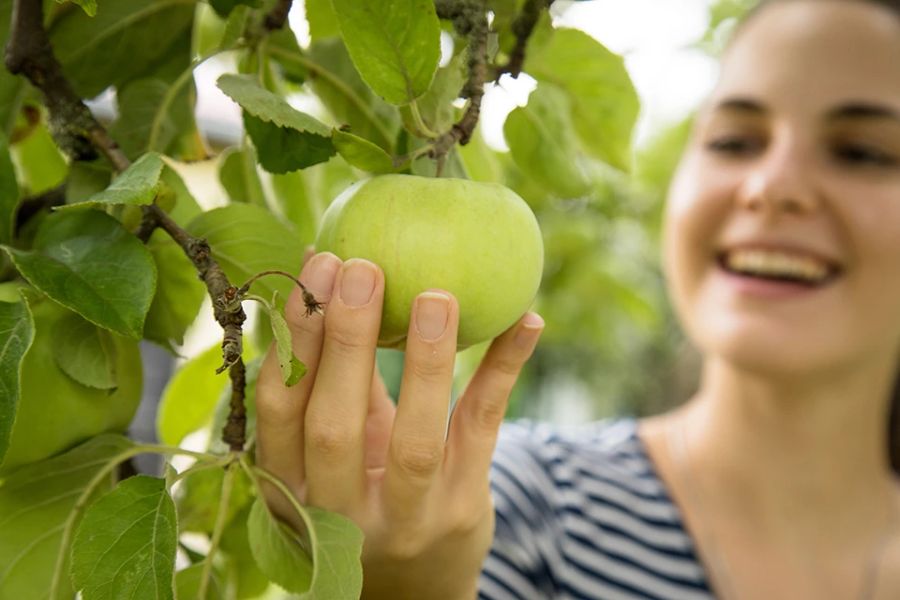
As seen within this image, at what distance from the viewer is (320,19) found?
45 cm

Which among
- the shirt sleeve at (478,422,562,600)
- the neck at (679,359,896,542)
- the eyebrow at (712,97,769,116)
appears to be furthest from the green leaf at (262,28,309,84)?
the neck at (679,359,896,542)

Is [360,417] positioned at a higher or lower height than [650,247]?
lower

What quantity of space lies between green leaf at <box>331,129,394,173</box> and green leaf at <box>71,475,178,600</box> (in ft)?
0.49

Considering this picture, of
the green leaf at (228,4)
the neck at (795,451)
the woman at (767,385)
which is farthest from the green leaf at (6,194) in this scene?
the neck at (795,451)

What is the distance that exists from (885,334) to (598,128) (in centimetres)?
80

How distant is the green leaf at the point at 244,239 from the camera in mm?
381

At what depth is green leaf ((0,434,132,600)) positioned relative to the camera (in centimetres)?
37

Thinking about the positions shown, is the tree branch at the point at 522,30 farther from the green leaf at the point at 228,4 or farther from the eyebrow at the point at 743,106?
the eyebrow at the point at 743,106

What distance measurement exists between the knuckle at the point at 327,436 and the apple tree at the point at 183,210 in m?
0.03

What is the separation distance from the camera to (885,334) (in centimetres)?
114

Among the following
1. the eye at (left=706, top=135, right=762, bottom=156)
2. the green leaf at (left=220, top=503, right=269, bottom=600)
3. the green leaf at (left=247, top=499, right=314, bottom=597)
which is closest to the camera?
the green leaf at (left=247, top=499, right=314, bottom=597)

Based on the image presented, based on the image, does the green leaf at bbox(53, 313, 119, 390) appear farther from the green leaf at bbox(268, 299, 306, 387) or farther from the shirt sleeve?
the shirt sleeve

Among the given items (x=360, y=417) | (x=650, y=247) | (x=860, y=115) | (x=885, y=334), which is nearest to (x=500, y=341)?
(x=360, y=417)

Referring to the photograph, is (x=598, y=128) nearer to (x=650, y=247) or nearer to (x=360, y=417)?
(x=360, y=417)
